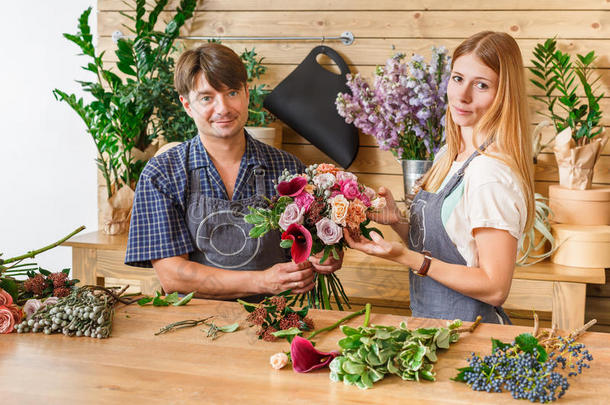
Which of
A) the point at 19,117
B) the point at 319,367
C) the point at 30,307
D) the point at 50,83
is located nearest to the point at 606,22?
the point at 319,367

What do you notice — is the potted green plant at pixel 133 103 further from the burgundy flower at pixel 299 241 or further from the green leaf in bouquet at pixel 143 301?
the burgundy flower at pixel 299 241

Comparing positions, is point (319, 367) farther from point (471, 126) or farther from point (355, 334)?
point (471, 126)

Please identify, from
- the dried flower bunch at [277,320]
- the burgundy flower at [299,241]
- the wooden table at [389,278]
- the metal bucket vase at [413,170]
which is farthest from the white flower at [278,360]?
the metal bucket vase at [413,170]

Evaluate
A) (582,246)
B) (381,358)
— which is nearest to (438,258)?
(381,358)

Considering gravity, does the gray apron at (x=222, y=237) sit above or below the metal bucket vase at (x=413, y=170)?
below

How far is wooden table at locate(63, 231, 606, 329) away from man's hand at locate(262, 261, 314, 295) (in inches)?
32.1

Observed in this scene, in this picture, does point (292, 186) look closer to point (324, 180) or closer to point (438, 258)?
point (324, 180)

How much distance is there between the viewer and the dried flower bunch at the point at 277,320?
1.37 m

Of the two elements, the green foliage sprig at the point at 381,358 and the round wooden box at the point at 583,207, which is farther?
the round wooden box at the point at 583,207

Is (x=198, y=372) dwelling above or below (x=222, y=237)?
below

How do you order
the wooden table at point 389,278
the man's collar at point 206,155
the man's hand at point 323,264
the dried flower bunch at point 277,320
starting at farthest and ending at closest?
the wooden table at point 389,278, the man's collar at point 206,155, the man's hand at point 323,264, the dried flower bunch at point 277,320

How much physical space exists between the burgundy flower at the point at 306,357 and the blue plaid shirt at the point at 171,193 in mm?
777

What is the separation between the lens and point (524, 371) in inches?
43.7

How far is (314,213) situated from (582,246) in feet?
4.53
